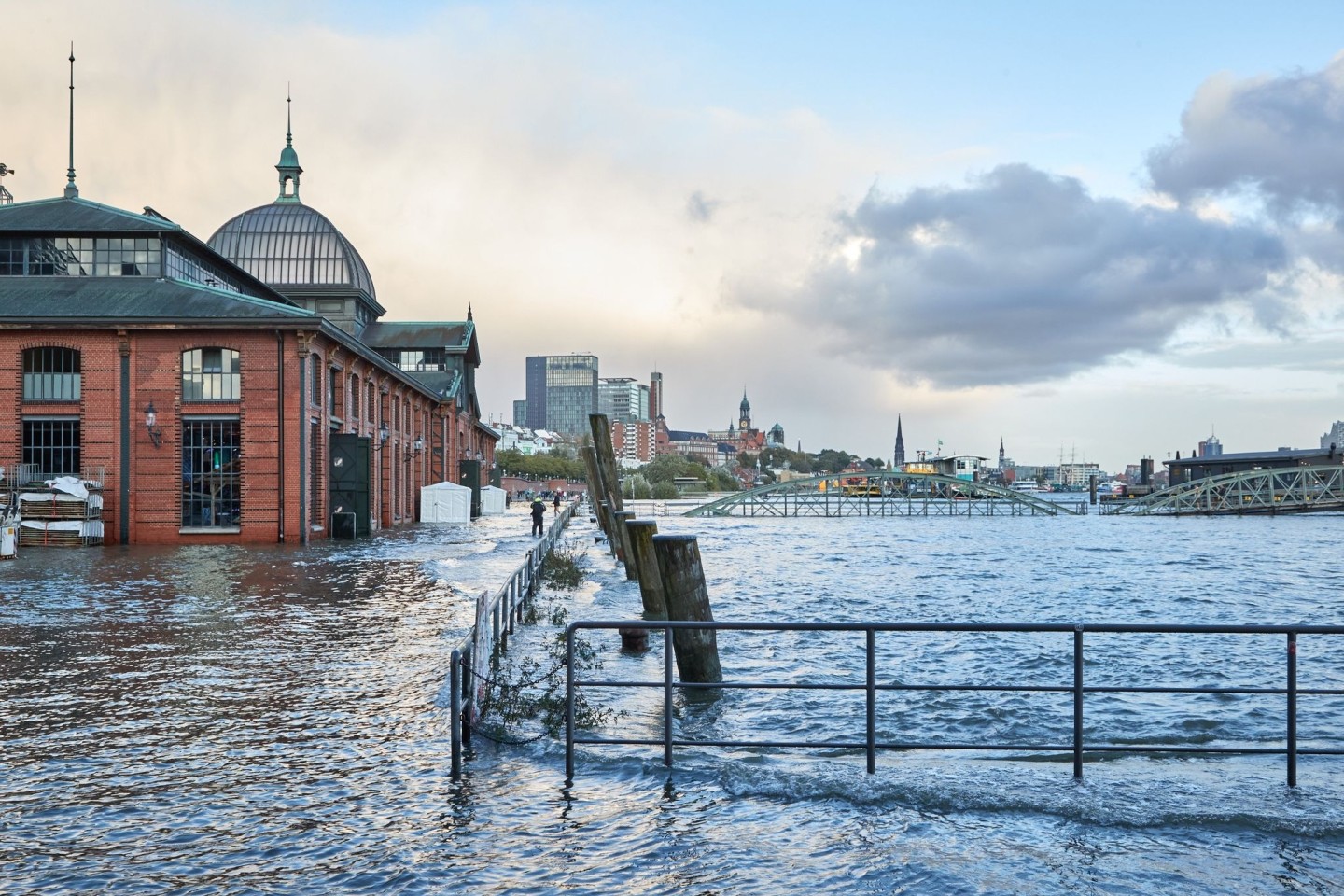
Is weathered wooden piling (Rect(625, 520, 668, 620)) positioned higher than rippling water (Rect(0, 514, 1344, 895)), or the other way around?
weathered wooden piling (Rect(625, 520, 668, 620))

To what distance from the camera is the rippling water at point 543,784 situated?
692 centimetres

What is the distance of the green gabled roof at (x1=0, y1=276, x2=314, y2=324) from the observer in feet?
120

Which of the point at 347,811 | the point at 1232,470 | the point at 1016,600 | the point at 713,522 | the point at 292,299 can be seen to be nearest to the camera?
the point at 347,811

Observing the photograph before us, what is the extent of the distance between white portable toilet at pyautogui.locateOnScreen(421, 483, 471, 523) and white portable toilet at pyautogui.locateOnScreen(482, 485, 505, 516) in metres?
14.8

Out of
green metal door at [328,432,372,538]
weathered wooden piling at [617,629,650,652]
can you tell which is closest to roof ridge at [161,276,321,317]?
green metal door at [328,432,372,538]

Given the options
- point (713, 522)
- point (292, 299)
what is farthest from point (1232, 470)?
point (292, 299)

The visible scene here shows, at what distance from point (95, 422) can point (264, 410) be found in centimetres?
542

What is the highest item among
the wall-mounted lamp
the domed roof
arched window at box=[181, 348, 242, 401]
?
the domed roof

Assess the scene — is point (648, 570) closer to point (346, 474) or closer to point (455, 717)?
point (455, 717)

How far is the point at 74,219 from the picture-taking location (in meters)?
42.0

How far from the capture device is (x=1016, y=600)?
3117 cm

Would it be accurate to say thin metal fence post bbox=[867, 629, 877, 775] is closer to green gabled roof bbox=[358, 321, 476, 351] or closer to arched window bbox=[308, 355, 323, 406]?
arched window bbox=[308, 355, 323, 406]

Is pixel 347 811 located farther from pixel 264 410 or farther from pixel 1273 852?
pixel 264 410

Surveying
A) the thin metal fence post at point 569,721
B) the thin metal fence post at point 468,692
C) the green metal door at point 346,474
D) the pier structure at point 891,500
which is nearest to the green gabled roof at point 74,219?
the green metal door at point 346,474
